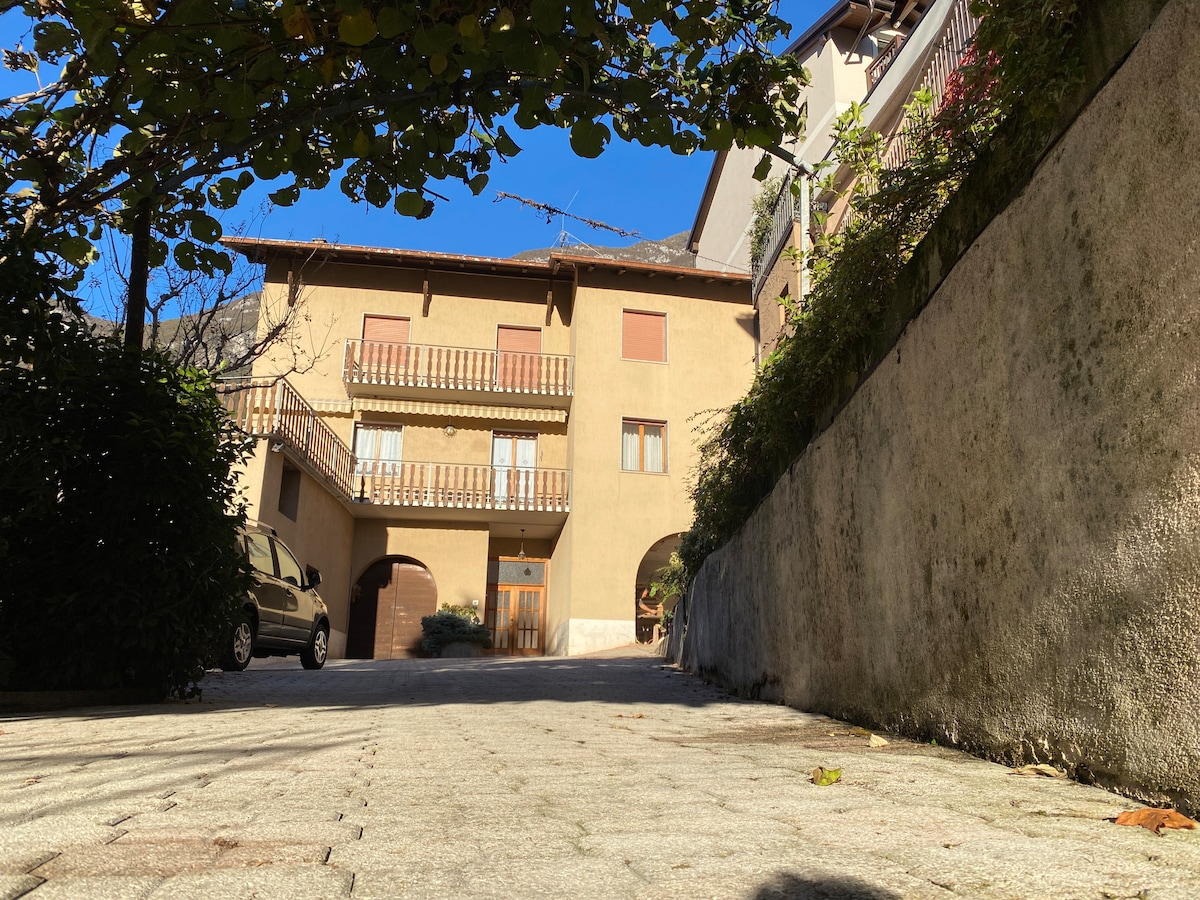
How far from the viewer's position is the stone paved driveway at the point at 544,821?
182 cm

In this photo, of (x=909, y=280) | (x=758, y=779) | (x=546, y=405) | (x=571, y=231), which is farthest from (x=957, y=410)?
(x=571, y=231)

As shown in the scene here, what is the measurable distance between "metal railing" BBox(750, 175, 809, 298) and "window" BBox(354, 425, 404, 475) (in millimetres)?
9923

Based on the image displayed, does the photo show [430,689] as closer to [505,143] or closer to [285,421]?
[505,143]

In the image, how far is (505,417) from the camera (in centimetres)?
2359

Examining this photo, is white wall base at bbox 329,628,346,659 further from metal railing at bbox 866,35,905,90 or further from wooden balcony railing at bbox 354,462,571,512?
metal railing at bbox 866,35,905,90

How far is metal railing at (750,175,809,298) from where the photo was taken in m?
14.7

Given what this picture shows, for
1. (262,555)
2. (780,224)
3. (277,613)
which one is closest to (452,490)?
(780,224)

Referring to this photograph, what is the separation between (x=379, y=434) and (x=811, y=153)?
12.4 meters

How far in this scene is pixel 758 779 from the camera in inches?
125

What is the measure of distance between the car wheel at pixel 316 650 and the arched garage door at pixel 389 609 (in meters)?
9.00

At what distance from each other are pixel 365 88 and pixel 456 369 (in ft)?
61.1

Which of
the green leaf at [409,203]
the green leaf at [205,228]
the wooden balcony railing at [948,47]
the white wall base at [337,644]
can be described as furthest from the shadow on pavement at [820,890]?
the white wall base at [337,644]

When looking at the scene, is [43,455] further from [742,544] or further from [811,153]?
[811,153]

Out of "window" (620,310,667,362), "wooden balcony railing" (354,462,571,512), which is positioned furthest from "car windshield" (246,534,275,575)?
"window" (620,310,667,362)
